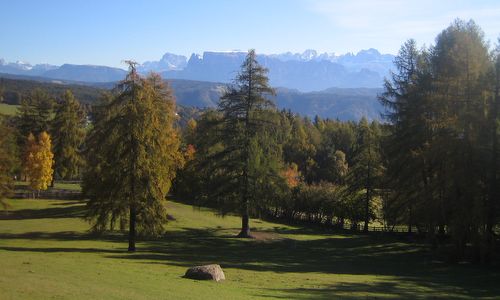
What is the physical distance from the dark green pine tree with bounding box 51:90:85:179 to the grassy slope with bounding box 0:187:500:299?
22183 mm

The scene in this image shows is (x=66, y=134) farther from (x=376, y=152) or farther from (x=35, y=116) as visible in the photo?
(x=376, y=152)

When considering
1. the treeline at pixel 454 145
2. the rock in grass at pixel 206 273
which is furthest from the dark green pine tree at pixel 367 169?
the rock in grass at pixel 206 273

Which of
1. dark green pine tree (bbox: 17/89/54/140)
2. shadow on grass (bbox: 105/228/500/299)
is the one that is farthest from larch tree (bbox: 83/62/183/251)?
dark green pine tree (bbox: 17/89/54/140)

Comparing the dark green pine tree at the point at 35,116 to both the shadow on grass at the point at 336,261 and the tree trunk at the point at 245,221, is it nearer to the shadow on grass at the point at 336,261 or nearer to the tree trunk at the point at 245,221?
the shadow on grass at the point at 336,261

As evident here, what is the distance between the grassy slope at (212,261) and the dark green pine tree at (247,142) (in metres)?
4.20

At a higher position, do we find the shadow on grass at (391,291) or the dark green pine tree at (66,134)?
the dark green pine tree at (66,134)

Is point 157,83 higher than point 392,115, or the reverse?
point 157,83

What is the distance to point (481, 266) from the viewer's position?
30219 mm

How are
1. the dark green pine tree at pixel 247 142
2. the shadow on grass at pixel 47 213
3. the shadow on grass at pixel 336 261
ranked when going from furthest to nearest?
the shadow on grass at pixel 47 213, the dark green pine tree at pixel 247 142, the shadow on grass at pixel 336 261

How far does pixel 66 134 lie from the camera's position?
7075 centimetres

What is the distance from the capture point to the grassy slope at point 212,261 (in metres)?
18.4

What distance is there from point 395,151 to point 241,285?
2153 cm

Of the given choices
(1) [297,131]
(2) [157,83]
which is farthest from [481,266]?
(1) [297,131]

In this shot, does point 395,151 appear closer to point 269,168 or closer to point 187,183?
point 269,168
